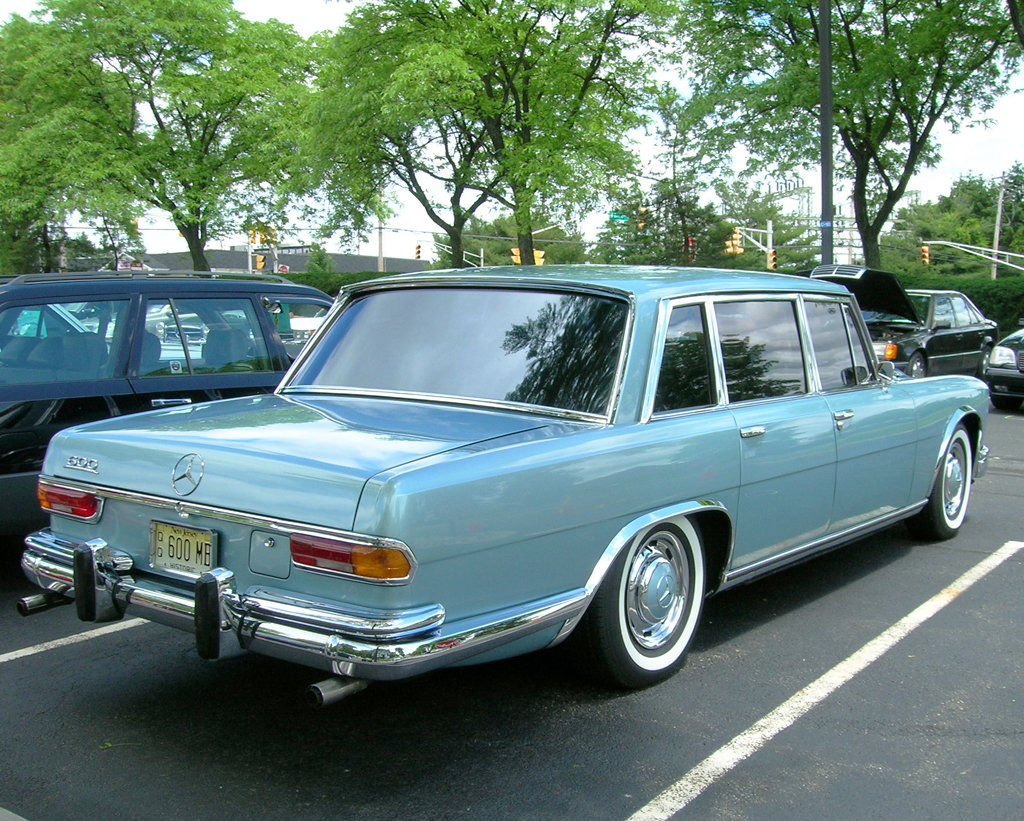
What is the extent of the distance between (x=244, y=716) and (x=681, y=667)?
1.73 metres

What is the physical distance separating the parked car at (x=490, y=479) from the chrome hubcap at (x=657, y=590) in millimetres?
12

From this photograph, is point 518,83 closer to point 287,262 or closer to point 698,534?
point 698,534

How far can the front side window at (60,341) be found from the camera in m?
5.41

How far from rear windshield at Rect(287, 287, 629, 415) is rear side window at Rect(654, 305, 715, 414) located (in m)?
0.25

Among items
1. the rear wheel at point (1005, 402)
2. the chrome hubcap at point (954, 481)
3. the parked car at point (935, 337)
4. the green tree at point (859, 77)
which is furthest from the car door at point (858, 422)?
the green tree at point (859, 77)

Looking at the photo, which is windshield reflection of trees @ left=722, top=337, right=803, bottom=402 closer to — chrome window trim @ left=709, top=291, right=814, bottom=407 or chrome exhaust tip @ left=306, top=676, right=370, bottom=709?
chrome window trim @ left=709, top=291, right=814, bottom=407

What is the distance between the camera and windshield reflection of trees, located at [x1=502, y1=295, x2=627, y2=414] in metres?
3.84

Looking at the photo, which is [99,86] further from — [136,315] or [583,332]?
[583,332]

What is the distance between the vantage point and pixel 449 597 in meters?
3.05

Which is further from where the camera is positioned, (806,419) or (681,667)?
(806,419)

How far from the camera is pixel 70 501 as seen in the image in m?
3.76

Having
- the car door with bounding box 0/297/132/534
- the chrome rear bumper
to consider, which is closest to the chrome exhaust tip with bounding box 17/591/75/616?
the chrome rear bumper

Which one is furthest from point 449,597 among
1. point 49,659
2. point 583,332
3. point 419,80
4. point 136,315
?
point 419,80

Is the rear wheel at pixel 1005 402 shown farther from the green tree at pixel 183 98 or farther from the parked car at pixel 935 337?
the green tree at pixel 183 98
